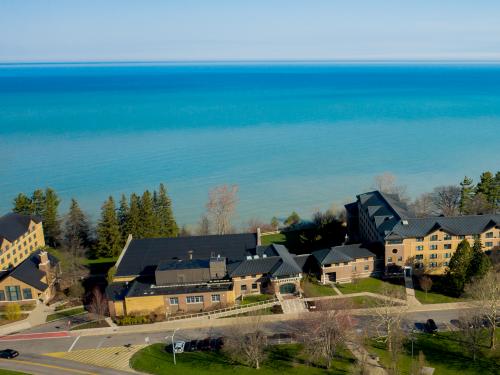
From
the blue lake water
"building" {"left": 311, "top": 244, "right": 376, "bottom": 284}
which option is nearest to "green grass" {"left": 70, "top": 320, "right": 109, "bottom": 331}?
"building" {"left": 311, "top": 244, "right": 376, "bottom": 284}

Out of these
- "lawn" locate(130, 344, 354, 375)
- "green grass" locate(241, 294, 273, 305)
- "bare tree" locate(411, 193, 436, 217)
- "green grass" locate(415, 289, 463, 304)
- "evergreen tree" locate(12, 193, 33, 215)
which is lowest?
"lawn" locate(130, 344, 354, 375)

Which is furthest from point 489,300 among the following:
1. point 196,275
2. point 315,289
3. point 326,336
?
point 196,275

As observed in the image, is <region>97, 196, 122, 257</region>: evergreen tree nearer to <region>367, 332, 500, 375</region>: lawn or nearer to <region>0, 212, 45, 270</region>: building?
<region>0, 212, 45, 270</region>: building

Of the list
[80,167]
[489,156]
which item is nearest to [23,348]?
[80,167]

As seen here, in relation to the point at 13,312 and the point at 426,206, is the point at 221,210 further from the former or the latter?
the point at 13,312

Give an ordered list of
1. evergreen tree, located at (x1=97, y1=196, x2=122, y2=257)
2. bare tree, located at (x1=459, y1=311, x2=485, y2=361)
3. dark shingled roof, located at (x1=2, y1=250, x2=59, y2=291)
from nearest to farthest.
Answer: bare tree, located at (x1=459, y1=311, x2=485, y2=361), dark shingled roof, located at (x1=2, y1=250, x2=59, y2=291), evergreen tree, located at (x1=97, y1=196, x2=122, y2=257)

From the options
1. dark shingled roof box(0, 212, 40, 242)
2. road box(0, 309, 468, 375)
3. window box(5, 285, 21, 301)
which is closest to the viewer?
road box(0, 309, 468, 375)
